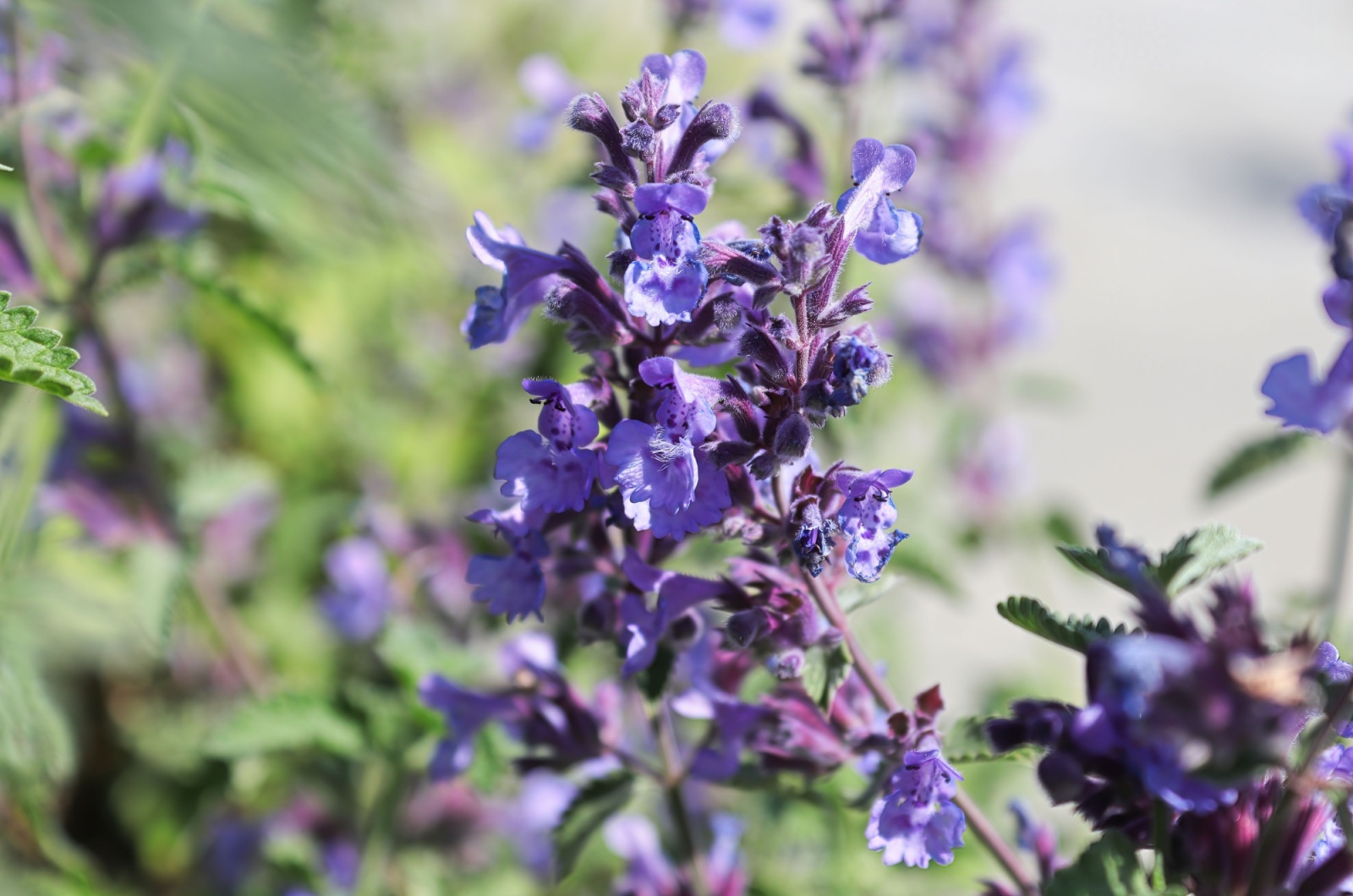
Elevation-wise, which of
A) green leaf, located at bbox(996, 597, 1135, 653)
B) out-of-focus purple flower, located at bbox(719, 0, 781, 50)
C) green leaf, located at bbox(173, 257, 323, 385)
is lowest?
green leaf, located at bbox(996, 597, 1135, 653)

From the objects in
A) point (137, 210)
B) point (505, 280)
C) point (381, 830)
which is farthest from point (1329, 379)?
point (137, 210)

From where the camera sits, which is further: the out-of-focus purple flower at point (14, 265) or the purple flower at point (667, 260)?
the out-of-focus purple flower at point (14, 265)

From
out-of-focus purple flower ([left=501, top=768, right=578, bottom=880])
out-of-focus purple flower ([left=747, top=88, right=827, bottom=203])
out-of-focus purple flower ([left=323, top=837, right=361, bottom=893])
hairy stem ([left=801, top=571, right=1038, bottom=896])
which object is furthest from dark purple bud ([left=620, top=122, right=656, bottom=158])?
out-of-focus purple flower ([left=323, top=837, right=361, bottom=893])

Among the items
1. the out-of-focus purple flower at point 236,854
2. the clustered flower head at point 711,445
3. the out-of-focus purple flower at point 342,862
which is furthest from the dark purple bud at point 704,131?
the out-of-focus purple flower at point 236,854

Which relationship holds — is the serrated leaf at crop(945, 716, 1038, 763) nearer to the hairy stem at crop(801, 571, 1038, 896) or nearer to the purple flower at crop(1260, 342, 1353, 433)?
the hairy stem at crop(801, 571, 1038, 896)

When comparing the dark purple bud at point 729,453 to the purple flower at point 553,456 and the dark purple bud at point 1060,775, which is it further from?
the dark purple bud at point 1060,775
